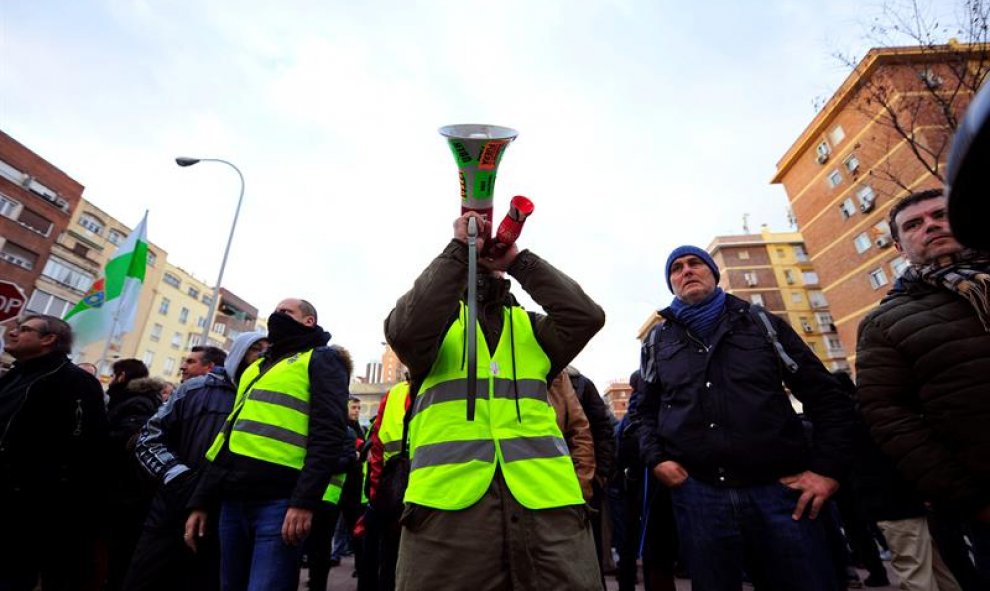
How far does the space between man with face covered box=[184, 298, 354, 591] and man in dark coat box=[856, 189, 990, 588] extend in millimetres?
2851

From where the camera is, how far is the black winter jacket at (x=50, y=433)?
3.23 m

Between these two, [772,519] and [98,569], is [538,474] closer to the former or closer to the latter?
[772,519]

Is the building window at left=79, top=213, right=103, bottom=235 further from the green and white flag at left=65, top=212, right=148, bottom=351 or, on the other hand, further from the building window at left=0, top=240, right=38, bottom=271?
the green and white flag at left=65, top=212, right=148, bottom=351

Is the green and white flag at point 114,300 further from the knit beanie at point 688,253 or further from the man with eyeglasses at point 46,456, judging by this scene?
the knit beanie at point 688,253

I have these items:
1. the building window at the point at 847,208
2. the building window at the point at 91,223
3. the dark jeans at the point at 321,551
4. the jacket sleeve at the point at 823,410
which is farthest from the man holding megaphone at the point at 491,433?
the building window at the point at 91,223

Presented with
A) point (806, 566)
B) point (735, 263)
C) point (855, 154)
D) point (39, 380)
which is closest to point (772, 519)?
point (806, 566)

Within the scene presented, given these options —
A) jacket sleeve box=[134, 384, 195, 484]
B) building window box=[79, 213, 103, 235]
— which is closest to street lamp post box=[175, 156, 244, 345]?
jacket sleeve box=[134, 384, 195, 484]

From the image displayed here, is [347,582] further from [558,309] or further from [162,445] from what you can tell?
[558,309]

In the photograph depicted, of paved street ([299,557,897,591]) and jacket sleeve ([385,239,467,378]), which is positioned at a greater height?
jacket sleeve ([385,239,467,378])

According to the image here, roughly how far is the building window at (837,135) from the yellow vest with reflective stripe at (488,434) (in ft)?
112

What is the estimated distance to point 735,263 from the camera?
46.7 m

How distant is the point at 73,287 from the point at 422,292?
142ft

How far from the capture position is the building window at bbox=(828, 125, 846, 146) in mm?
28170

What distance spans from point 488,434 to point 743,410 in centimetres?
144
